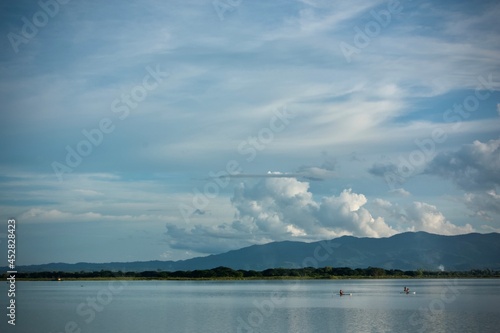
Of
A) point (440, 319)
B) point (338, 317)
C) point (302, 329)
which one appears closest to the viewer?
point (302, 329)

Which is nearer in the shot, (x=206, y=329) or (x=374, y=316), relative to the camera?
(x=206, y=329)

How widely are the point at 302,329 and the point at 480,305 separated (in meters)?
30.2

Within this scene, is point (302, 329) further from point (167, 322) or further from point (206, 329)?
point (167, 322)

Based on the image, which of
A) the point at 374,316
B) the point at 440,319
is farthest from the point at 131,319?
the point at 440,319

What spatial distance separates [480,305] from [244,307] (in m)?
26.5

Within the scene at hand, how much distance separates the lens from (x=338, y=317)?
5725cm

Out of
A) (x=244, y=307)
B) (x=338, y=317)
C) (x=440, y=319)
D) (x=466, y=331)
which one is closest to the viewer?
(x=466, y=331)

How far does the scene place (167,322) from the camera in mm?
53969

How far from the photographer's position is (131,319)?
56.8m

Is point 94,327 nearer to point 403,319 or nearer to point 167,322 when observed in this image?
point 167,322

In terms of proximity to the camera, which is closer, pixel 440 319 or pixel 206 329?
pixel 206 329

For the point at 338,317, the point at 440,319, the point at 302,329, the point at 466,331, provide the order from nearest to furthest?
the point at 466,331 < the point at 302,329 < the point at 440,319 < the point at 338,317

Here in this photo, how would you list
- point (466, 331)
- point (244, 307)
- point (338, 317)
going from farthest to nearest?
1. point (244, 307)
2. point (338, 317)
3. point (466, 331)

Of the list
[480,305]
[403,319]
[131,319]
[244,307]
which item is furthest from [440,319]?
[131,319]
